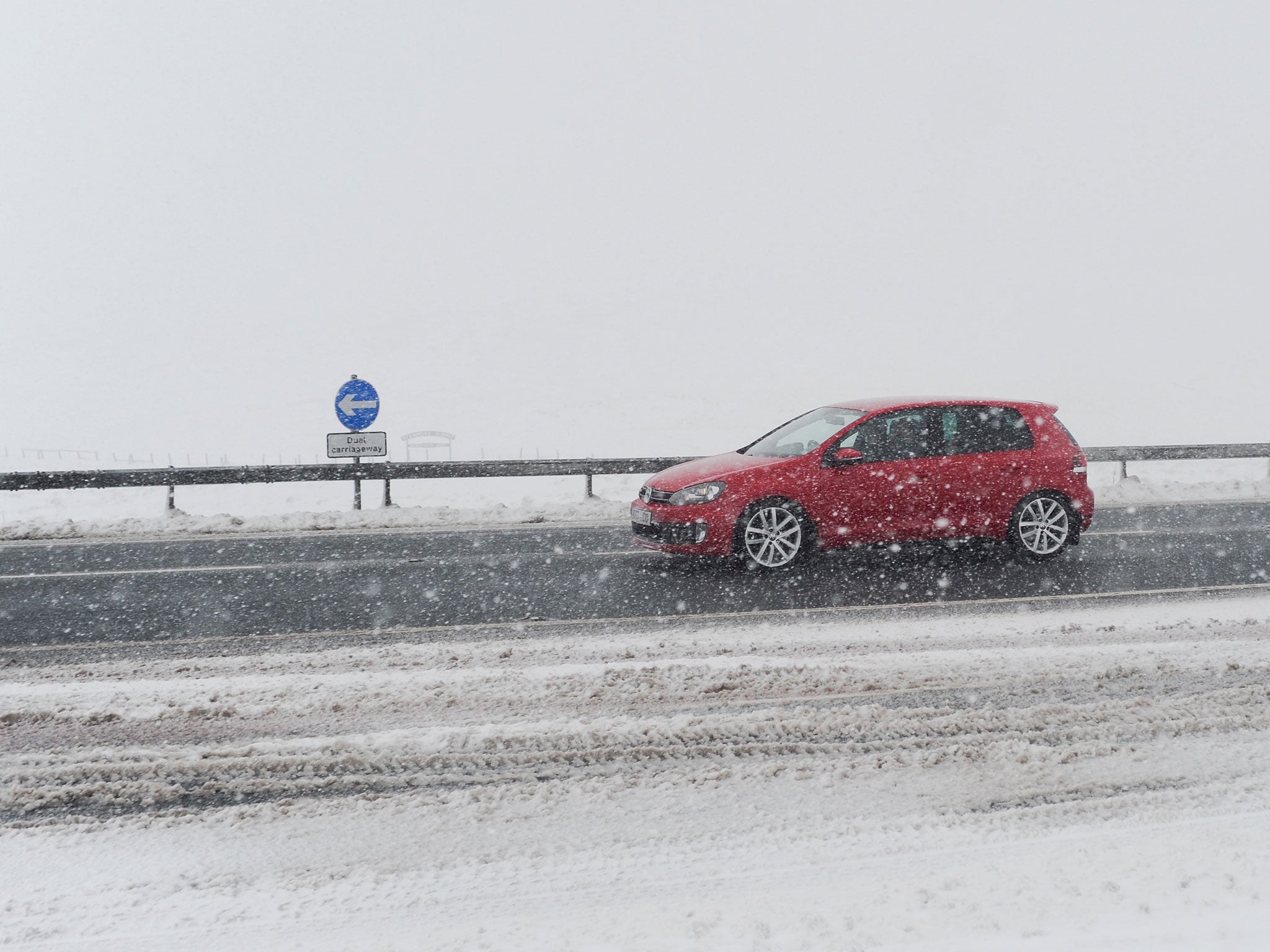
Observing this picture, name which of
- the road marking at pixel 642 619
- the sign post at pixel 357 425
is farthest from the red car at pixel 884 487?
the sign post at pixel 357 425

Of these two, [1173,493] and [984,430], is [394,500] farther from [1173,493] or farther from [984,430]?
[1173,493]

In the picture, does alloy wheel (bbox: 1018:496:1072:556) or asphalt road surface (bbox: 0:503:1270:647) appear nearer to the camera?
asphalt road surface (bbox: 0:503:1270:647)

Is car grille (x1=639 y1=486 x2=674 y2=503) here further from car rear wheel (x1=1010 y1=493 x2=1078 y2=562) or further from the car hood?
car rear wheel (x1=1010 y1=493 x2=1078 y2=562)

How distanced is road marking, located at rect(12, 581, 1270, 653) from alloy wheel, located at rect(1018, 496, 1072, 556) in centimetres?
129

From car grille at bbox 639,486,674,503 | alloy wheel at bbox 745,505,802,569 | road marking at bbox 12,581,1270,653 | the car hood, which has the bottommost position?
road marking at bbox 12,581,1270,653

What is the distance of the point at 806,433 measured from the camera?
9383mm

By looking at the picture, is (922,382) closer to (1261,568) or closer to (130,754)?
(1261,568)

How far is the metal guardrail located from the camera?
13656 mm

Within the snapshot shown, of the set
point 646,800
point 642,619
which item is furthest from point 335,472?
point 646,800

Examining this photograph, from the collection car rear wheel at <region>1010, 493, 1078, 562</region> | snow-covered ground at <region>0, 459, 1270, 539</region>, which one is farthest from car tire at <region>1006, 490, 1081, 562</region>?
snow-covered ground at <region>0, 459, 1270, 539</region>

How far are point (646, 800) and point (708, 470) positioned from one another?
5.26m

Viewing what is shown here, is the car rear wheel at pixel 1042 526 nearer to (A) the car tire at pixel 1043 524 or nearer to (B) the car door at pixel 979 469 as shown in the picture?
(A) the car tire at pixel 1043 524

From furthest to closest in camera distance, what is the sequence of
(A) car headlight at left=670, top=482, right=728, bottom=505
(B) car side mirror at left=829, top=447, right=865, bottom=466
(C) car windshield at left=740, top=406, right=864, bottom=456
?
1. (C) car windshield at left=740, top=406, right=864, bottom=456
2. (B) car side mirror at left=829, top=447, right=865, bottom=466
3. (A) car headlight at left=670, top=482, right=728, bottom=505

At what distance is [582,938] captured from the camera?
9.47 feet
